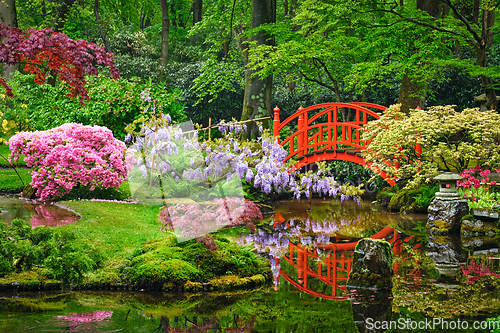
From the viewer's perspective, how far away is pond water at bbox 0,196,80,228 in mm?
7514

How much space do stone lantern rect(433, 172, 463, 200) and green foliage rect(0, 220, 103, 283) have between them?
656 centimetres

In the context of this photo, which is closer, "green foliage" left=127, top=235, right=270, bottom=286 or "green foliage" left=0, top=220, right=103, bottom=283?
"green foliage" left=0, top=220, right=103, bottom=283

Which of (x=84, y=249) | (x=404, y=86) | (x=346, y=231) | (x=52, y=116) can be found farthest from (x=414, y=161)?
(x=52, y=116)

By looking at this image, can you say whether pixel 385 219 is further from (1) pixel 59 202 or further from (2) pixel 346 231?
(1) pixel 59 202

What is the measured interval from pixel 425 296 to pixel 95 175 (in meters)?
6.92

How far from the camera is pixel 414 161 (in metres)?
10.3

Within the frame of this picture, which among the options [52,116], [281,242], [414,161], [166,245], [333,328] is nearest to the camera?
[333,328]

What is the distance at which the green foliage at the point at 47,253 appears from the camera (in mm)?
4922

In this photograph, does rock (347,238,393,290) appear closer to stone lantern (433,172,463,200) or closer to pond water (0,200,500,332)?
pond water (0,200,500,332)

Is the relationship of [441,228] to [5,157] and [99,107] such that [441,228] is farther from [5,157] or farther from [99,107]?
[5,157]

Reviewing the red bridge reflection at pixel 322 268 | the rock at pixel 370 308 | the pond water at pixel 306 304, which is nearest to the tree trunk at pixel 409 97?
the red bridge reflection at pixel 322 268

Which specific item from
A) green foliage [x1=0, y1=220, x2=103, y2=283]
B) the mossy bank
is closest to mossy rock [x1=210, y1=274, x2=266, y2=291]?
the mossy bank

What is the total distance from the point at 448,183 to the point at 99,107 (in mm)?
9150

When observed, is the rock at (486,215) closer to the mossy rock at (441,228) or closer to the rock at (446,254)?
the mossy rock at (441,228)
